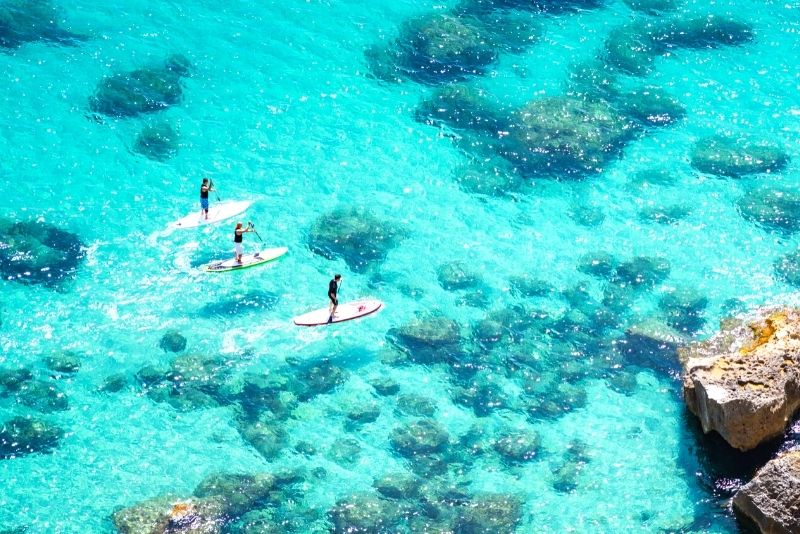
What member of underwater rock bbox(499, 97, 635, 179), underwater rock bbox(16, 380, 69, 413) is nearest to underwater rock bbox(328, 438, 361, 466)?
underwater rock bbox(16, 380, 69, 413)

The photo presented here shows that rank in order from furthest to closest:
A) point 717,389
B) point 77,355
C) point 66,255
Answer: point 66,255 → point 77,355 → point 717,389

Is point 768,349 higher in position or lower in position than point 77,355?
higher

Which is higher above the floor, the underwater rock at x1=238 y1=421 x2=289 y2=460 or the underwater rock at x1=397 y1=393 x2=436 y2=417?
the underwater rock at x1=397 y1=393 x2=436 y2=417

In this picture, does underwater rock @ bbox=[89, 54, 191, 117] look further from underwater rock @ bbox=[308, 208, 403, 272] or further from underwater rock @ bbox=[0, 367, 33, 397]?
underwater rock @ bbox=[0, 367, 33, 397]

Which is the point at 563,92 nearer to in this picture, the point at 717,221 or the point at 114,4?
the point at 717,221

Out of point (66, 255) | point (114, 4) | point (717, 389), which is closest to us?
point (717, 389)

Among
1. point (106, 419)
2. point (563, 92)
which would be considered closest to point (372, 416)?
point (106, 419)
